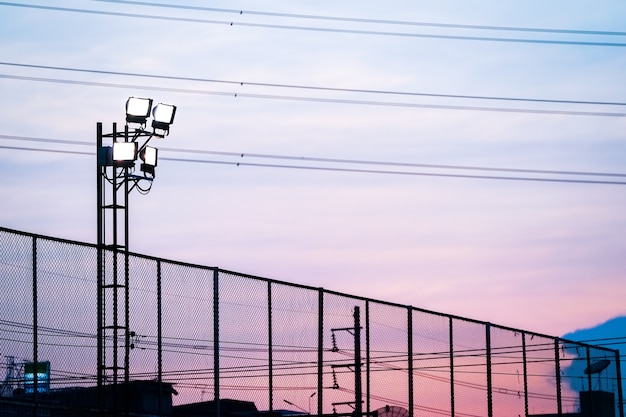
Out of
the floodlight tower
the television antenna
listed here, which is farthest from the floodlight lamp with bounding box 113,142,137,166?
the television antenna

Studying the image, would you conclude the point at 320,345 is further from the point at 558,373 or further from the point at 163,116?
the point at 558,373

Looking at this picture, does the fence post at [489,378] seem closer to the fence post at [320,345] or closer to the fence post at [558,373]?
the fence post at [558,373]

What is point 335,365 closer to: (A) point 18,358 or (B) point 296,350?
(B) point 296,350

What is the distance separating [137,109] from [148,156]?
108 cm

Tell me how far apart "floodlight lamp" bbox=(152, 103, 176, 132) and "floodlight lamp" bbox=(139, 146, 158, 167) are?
0.52m

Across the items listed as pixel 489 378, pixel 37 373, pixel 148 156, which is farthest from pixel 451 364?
pixel 37 373

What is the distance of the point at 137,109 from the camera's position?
26562 millimetres

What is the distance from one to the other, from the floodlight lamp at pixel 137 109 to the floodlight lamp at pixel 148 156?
668 mm

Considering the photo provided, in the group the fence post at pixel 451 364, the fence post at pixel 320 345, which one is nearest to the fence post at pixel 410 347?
the fence post at pixel 451 364

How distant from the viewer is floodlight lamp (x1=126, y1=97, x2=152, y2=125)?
86.9 ft

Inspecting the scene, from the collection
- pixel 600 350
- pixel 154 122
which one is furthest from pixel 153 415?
pixel 600 350

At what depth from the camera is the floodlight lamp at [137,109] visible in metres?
26.5

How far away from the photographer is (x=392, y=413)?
2819 cm

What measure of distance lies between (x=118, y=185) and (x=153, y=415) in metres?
6.65
